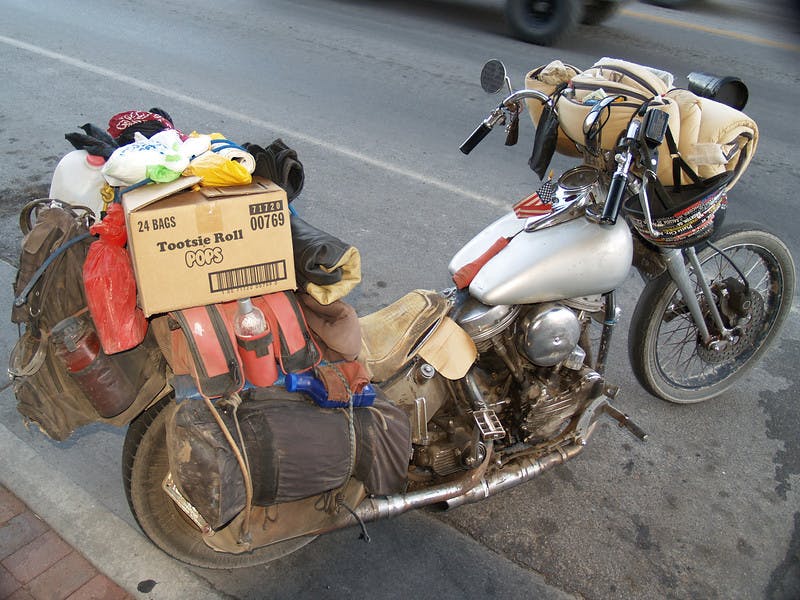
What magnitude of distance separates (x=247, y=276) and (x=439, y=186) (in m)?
3.67

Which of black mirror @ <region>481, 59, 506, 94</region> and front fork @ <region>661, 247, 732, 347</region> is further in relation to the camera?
front fork @ <region>661, 247, 732, 347</region>

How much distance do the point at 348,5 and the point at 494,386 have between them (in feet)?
29.9

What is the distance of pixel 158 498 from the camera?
7.52 feet

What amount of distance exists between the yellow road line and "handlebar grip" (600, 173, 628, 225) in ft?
29.7

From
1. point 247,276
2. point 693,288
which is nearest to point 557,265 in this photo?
point 693,288

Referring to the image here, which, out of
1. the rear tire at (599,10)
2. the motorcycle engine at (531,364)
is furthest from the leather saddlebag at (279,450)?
the rear tire at (599,10)

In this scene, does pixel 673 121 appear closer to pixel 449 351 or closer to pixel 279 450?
pixel 449 351

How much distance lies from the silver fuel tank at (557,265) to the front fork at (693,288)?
0.43 metres

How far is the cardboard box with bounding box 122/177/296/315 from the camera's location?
1794mm

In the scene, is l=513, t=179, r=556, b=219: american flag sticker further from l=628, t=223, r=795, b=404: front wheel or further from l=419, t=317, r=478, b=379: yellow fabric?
l=628, t=223, r=795, b=404: front wheel

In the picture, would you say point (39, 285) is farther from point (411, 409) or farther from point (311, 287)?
Result: point (411, 409)

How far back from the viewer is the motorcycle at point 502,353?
2.28 metres

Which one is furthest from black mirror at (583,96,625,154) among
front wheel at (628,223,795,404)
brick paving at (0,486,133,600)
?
brick paving at (0,486,133,600)

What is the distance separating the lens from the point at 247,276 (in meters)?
1.91
